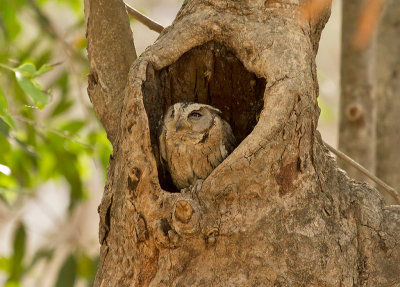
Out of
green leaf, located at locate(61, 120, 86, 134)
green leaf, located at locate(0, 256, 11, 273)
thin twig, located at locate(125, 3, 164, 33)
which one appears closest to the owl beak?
thin twig, located at locate(125, 3, 164, 33)

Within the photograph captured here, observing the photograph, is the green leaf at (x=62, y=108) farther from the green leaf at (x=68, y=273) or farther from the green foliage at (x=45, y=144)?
the green leaf at (x=68, y=273)

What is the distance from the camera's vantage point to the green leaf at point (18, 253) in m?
4.48

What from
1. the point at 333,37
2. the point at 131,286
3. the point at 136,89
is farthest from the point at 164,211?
the point at 333,37

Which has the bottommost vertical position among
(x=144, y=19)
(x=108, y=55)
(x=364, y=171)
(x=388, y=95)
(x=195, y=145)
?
(x=364, y=171)

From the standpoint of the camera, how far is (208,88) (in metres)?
2.99

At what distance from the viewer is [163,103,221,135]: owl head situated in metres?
2.80

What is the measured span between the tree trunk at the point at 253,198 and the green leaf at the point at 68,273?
1940mm

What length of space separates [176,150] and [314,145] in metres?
0.71

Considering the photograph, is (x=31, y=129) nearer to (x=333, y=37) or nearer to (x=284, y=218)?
(x=284, y=218)

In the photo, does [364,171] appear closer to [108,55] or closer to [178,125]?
[178,125]

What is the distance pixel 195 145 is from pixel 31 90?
79 cm

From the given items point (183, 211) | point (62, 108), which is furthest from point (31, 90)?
point (62, 108)

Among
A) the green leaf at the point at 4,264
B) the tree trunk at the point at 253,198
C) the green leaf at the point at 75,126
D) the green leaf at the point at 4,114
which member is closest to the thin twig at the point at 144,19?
the tree trunk at the point at 253,198

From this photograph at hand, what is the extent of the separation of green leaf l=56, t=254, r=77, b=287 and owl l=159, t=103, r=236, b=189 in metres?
1.81
